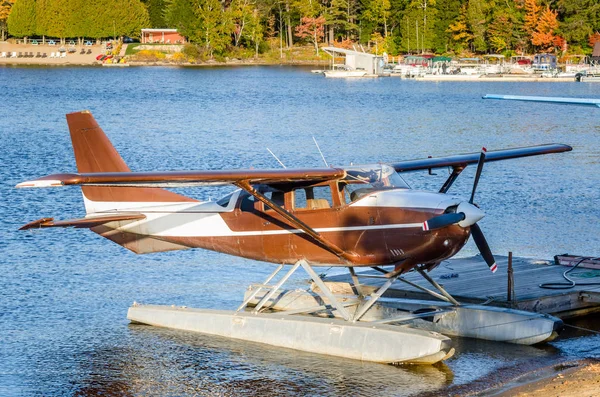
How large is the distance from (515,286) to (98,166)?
19.9 ft

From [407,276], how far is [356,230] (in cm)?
370

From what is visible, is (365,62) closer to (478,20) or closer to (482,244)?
(478,20)

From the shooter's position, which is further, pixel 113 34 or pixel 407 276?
pixel 113 34

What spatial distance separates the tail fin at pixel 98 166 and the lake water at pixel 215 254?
1.79m

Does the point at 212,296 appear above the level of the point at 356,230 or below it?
below

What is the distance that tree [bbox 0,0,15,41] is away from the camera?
123 meters

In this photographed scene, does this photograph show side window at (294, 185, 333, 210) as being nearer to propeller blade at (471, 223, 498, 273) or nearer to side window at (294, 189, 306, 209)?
side window at (294, 189, 306, 209)

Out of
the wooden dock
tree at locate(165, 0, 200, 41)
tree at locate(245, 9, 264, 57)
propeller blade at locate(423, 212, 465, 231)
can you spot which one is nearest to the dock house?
tree at locate(245, 9, 264, 57)

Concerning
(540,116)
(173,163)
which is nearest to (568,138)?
(540,116)

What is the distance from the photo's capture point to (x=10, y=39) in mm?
129000

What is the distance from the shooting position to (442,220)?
10711 millimetres

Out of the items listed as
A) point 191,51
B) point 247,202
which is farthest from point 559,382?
A: point 191,51

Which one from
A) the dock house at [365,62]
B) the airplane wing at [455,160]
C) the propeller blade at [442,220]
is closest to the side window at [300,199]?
the airplane wing at [455,160]

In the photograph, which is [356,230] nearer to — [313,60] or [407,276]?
[407,276]
